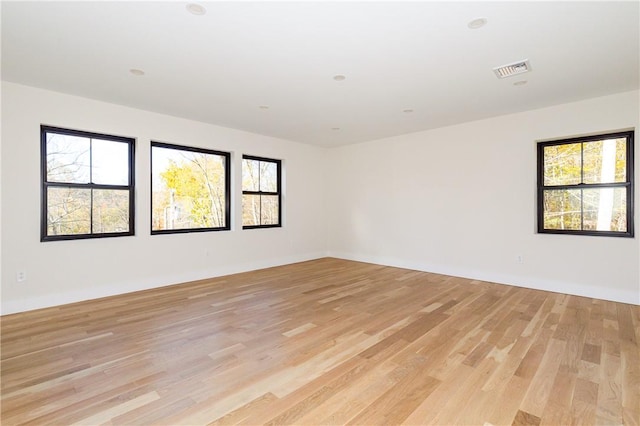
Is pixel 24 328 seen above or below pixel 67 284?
below

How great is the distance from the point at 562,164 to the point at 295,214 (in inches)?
185

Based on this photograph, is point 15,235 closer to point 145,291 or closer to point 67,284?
point 67,284

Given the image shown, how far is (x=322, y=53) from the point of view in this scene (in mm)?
2893

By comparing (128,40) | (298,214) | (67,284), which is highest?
(128,40)

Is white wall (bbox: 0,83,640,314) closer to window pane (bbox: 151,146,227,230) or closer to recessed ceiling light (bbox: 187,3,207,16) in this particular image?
window pane (bbox: 151,146,227,230)

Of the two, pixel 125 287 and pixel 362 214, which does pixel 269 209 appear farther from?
pixel 125 287

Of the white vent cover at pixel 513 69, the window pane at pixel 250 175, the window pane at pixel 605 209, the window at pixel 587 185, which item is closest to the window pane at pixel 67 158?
the window pane at pixel 250 175

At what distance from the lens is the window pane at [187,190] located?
4.91 m

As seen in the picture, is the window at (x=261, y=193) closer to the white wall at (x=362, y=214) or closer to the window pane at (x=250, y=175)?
the window pane at (x=250, y=175)

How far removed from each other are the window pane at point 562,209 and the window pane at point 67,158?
21.5 ft

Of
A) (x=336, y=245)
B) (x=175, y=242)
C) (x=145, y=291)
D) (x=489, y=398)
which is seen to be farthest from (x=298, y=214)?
(x=489, y=398)

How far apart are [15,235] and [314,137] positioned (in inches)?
186

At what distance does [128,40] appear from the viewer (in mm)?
2676

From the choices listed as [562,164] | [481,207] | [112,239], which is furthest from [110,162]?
[562,164]
